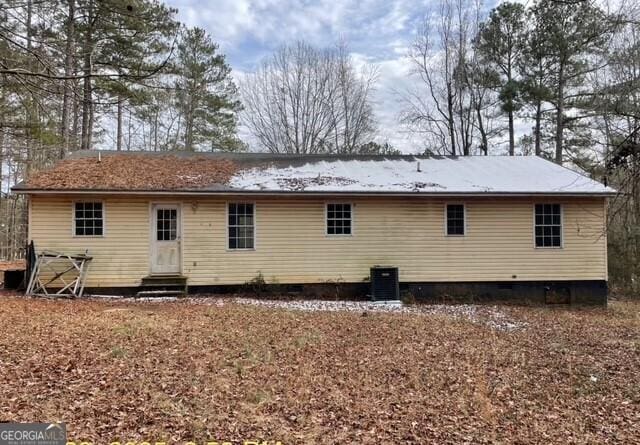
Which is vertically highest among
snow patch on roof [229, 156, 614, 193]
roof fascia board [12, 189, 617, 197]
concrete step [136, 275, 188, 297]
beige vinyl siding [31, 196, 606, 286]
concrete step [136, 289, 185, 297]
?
snow patch on roof [229, 156, 614, 193]

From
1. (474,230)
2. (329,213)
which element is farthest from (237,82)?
(474,230)

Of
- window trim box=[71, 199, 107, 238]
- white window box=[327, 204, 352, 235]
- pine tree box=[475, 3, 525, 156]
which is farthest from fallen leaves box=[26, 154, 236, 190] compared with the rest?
pine tree box=[475, 3, 525, 156]

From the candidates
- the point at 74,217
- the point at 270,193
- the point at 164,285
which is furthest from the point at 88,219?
the point at 270,193

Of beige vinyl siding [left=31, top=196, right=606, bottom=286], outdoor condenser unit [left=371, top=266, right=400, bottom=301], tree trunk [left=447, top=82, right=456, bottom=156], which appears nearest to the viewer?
beige vinyl siding [left=31, top=196, right=606, bottom=286]

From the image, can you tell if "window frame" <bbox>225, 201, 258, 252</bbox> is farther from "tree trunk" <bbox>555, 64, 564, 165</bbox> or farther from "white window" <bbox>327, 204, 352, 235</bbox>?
"tree trunk" <bbox>555, 64, 564, 165</bbox>

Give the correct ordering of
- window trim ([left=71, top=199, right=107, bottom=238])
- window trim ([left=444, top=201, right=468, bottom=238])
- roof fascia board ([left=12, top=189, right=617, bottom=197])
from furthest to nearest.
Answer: window trim ([left=444, top=201, right=468, bottom=238]) < window trim ([left=71, top=199, right=107, bottom=238]) < roof fascia board ([left=12, top=189, right=617, bottom=197])

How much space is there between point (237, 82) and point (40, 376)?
2233 cm

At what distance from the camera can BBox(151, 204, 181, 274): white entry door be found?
38.2 feet

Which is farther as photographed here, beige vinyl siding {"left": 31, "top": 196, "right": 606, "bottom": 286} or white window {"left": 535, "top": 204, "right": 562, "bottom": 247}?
white window {"left": 535, "top": 204, "right": 562, "bottom": 247}

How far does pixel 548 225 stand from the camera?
12.6 meters

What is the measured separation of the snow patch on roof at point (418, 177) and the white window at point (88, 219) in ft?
11.1

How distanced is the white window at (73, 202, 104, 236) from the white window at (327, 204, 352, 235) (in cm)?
585

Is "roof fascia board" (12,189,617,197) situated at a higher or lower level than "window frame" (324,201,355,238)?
higher

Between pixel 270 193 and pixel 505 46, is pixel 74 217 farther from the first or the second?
pixel 505 46
